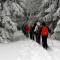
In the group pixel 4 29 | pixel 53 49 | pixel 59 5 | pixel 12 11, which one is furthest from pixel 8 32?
pixel 59 5

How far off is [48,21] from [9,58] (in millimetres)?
12119

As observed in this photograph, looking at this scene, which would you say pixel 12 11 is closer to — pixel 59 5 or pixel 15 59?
pixel 59 5

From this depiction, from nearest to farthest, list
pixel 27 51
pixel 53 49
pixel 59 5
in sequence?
1. pixel 27 51
2. pixel 53 49
3. pixel 59 5

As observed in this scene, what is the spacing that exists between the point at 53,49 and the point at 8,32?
4.83 m

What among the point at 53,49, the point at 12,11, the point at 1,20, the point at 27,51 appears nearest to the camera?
the point at 27,51

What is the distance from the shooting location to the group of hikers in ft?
49.3

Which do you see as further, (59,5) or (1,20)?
(59,5)

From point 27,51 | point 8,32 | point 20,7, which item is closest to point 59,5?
point 20,7

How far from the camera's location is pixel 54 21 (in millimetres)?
22922

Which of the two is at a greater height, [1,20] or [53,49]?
[1,20]

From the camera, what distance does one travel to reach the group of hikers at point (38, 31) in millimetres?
15035

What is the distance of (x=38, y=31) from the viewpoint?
16.2 meters

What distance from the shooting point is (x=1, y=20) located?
18.4 m

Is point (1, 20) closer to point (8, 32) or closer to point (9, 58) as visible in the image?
point (8, 32)
